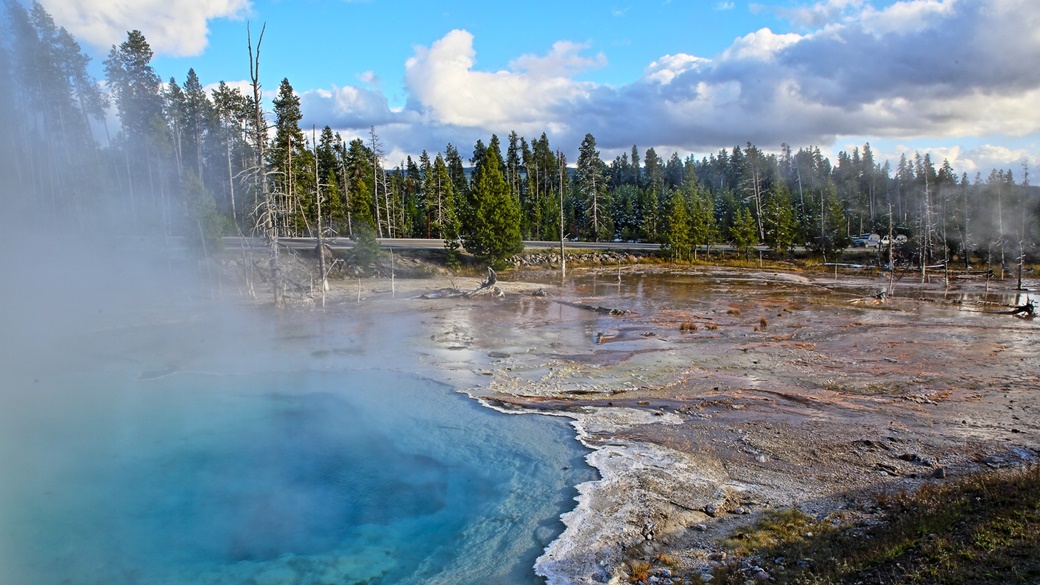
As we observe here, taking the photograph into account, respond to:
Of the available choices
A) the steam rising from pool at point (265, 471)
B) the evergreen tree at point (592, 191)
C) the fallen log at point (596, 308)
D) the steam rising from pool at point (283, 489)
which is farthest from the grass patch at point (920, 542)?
the evergreen tree at point (592, 191)

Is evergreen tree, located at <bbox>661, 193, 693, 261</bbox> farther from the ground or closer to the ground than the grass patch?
farther from the ground

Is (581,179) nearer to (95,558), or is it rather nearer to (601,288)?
(601,288)

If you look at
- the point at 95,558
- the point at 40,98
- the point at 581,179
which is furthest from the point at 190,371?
the point at 581,179

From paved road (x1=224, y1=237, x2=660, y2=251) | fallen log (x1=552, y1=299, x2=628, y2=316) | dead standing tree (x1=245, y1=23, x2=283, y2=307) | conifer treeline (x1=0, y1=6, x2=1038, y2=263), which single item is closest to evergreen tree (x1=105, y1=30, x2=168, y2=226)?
conifer treeline (x1=0, y1=6, x2=1038, y2=263)

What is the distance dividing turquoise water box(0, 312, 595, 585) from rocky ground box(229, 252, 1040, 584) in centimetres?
106

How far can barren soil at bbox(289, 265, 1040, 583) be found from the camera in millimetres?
8852

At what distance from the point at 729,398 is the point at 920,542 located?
25.7 ft

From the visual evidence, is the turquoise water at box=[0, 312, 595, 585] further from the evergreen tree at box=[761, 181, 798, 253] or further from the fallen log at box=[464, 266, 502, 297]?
the evergreen tree at box=[761, 181, 798, 253]

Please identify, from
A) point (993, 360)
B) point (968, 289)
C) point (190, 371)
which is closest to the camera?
point (190, 371)

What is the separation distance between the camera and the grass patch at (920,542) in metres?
5.84

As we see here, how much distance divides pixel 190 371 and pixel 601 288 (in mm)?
27398

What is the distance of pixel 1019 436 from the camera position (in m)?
11.8

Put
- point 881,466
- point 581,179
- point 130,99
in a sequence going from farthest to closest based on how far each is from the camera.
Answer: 1. point 581,179
2. point 130,99
3. point 881,466

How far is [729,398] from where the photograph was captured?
14422mm
